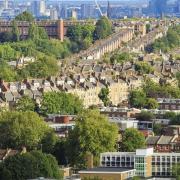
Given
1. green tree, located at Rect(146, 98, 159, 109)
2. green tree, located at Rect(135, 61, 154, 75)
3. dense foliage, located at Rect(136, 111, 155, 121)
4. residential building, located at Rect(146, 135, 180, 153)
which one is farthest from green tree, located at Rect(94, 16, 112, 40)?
residential building, located at Rect(146, 135, 180, 153)

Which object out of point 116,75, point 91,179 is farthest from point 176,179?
point 116,75

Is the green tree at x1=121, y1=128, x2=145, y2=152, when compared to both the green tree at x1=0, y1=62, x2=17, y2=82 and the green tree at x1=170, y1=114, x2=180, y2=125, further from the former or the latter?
the green tree at x1=0, y1=62, x2=17, y2=82

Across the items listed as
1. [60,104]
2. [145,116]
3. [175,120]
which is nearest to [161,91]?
[60,104]

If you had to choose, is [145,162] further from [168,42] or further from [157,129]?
[168,42]

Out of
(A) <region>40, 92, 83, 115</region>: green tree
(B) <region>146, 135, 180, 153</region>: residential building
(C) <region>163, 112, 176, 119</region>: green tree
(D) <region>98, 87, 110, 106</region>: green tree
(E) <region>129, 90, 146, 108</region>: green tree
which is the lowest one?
(D) <region>98, 87, 110, 106</region>: green tree

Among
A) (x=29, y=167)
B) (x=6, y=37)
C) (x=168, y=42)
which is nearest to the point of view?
(x=29, y=167)

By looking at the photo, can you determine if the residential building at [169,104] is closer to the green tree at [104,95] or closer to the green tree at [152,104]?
the green tree at [152,104]
